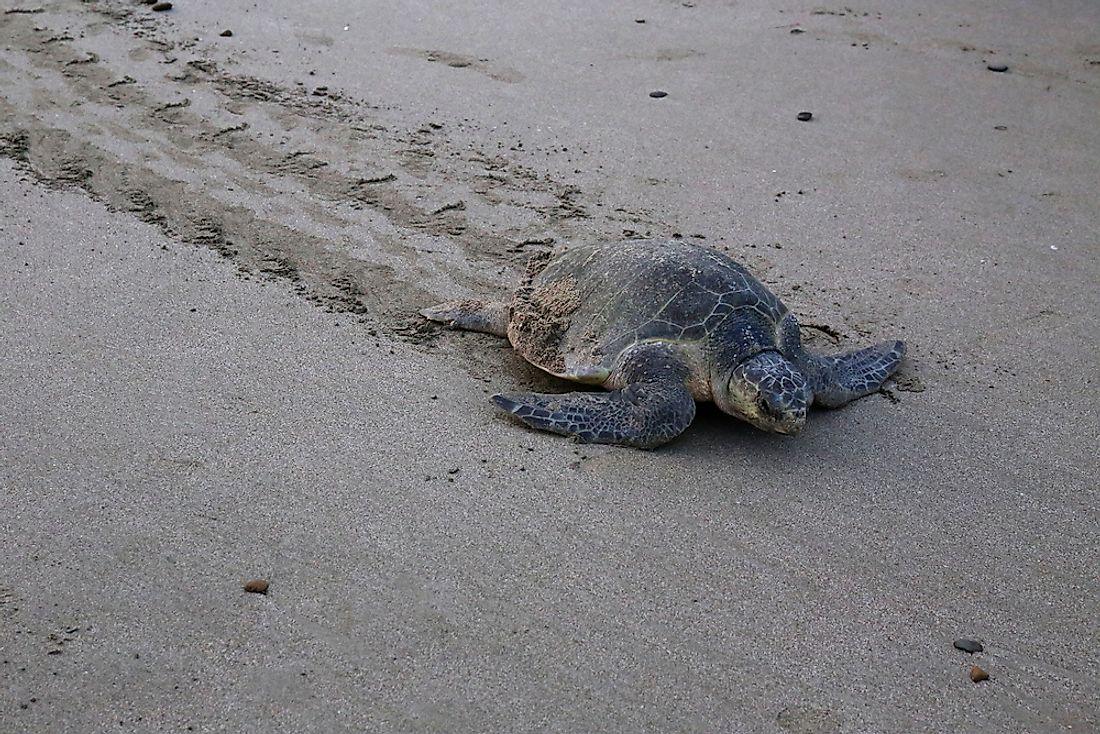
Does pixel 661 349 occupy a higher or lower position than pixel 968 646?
higher

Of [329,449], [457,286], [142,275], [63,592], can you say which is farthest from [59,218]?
[63,592]

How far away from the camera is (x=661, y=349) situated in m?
3.14

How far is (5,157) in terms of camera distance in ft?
14.9

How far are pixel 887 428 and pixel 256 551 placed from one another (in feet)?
6.19

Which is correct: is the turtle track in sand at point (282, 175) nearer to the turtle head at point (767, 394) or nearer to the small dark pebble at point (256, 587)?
the turtle head at point (767, 394)

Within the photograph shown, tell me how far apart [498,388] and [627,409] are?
0.47 meters

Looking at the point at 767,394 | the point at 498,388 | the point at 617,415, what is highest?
the point at 767,394

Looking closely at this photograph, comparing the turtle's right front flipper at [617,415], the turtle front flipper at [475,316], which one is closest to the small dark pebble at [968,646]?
the turtle's right front flipper at [617,415]

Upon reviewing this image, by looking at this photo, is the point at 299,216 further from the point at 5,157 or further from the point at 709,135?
the point at 709,135

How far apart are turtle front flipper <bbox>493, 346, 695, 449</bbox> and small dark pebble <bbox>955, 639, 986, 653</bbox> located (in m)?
0.94

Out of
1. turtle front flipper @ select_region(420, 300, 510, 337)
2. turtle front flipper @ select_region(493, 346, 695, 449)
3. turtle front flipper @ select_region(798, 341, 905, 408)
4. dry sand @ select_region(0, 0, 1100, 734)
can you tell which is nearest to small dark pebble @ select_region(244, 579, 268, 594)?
dry sand @ select_region(0, 0, 1100, 734)

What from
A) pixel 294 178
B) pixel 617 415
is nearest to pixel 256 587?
pixel 617 415

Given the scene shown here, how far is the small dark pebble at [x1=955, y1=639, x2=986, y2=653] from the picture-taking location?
2.34 metres

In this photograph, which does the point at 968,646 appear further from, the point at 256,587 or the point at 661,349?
the point at 256,587
